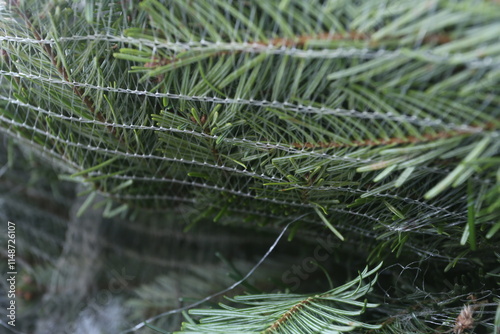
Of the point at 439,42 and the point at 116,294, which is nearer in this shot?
the point at 439,42

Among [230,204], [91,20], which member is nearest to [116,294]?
[230,204]

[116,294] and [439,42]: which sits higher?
[439,42]

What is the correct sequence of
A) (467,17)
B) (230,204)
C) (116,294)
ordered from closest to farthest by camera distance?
1. (467,17)
2. (230,204)
3. (116,294)

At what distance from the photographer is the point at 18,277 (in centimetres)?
43

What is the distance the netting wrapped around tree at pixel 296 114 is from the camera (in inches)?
6.9

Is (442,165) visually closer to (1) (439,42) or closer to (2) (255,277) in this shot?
(1) (439,42)

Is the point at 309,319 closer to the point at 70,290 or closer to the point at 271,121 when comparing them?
the point at 271,121

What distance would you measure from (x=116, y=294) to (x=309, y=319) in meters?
0.23

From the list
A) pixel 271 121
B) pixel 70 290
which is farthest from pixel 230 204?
pixel 70 290

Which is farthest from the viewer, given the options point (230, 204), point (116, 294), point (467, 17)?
point (116, 294)

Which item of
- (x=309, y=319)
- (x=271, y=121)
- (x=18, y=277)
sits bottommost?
(x=18, y=277)

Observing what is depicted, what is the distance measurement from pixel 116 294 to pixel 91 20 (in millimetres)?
289

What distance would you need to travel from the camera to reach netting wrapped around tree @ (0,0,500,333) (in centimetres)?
17

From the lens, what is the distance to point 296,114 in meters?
0.21
